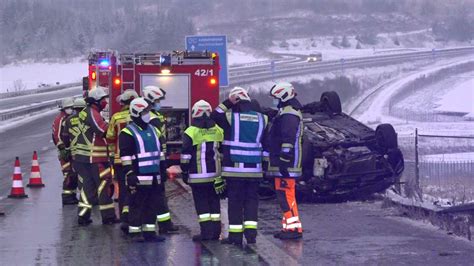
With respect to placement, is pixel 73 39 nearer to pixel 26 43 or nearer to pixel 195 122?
pixel 26 43

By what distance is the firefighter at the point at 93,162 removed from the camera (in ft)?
45.0

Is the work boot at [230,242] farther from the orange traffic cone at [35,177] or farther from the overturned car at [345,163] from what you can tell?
the orange traffic cone at [35,177]

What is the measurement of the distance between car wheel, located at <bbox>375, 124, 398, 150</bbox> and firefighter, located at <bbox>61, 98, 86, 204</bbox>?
15.1ft

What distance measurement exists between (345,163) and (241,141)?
4.33 meters

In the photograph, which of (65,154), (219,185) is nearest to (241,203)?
(219,185)

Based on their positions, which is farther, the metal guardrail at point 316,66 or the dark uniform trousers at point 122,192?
the metal guardrail at point 316,66

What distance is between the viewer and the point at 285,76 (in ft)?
174

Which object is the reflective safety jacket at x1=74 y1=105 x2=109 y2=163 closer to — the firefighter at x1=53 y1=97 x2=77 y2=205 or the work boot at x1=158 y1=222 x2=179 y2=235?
the work boot at x1=158 y1=222 x2=179 y2=235

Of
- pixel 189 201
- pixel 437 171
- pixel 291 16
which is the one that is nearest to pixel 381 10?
pixel 291 16

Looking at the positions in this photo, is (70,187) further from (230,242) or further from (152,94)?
(230,242)

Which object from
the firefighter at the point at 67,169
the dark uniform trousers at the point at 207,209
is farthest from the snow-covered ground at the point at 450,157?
the dark uniform trousers at the point at 207,209

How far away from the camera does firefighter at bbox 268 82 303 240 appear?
12.0 metres

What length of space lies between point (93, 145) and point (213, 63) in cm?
660

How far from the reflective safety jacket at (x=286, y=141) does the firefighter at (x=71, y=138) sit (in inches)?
125
